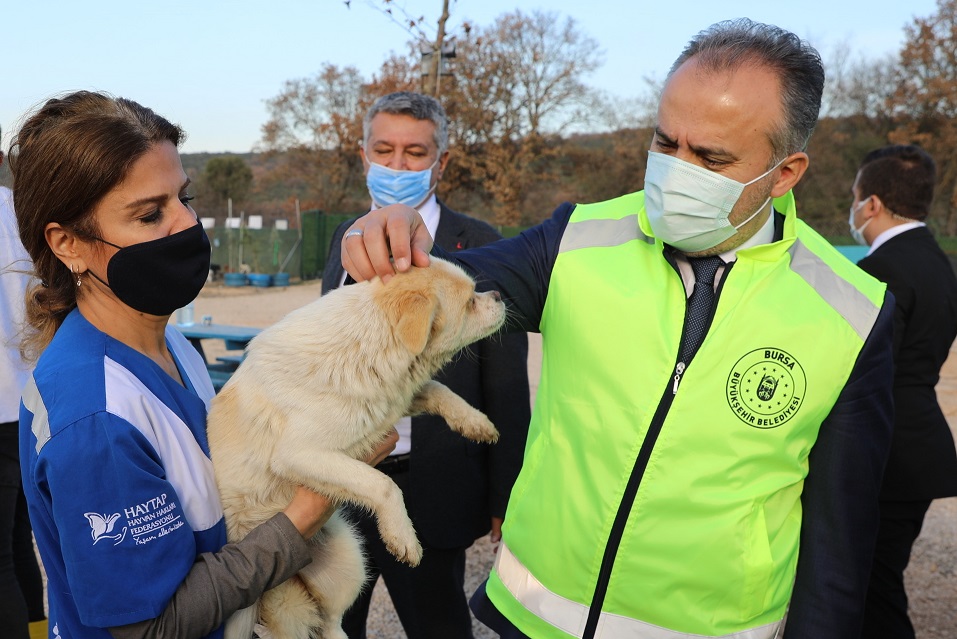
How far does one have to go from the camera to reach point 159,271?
209 cm

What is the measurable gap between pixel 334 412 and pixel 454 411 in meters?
0.59

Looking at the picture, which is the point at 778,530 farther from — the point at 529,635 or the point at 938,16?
the point at 938,16

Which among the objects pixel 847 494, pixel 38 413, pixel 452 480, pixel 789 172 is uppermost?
pixel 789 172

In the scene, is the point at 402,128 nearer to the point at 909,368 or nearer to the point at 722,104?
the point at 722,104

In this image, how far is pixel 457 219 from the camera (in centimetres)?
381

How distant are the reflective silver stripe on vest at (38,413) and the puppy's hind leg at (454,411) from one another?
1.33 m

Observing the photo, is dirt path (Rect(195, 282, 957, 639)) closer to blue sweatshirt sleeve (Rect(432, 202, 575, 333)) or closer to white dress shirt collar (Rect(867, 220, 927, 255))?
white dress shirt collar (Rect(867, 220, 927, 255))

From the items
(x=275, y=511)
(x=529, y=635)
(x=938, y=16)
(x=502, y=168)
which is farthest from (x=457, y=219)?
(x=938, y=16)

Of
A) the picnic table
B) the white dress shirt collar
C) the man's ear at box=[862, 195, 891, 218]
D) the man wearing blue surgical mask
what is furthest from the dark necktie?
the picnic table

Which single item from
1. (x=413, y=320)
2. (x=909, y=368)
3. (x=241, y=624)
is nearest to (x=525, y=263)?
(x=413, y=320)

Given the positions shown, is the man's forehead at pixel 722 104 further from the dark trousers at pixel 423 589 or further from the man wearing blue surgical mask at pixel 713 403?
the dark trousers at pixel 423 589

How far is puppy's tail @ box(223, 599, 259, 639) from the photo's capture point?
2.13 meters

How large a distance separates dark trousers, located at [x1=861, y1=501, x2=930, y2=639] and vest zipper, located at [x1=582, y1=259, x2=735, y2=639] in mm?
2913

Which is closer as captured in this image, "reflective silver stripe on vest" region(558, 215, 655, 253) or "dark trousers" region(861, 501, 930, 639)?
"reflective silver stripe on vest" region(558, 215, 655, 253)
